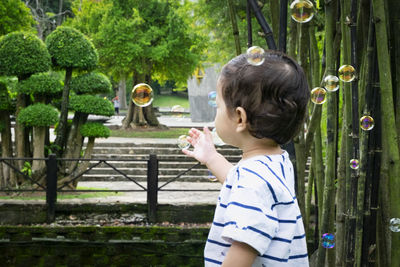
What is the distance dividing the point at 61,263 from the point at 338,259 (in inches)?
130

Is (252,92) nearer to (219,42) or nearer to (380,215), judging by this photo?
(380,215)

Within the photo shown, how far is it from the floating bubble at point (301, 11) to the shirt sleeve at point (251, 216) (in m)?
1.05

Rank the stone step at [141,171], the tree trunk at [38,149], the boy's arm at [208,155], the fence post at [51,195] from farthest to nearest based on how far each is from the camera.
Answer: the stone step at [141,171]
the tree trunk at [38,149]
the fence post at [51,195]
the boy's arm at [208,155]

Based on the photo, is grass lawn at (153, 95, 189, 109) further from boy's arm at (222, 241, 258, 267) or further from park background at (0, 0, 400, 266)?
boy's arm at (222, 241, 258, 267)

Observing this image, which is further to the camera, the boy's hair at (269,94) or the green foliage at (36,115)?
the green foliage at (36,115)

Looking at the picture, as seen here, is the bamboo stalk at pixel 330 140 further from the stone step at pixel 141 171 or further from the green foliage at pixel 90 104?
the stone step at pixel 141 171

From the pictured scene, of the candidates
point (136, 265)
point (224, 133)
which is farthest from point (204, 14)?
point (224, 133)

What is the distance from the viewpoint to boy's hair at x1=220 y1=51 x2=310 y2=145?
42.1 inches

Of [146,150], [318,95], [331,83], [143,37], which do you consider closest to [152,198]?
[318,95]

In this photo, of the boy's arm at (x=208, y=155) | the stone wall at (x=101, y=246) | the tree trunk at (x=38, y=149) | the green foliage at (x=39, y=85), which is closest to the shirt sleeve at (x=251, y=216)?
the boy's arm at (x=208, y=155)

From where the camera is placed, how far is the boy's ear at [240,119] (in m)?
1.08

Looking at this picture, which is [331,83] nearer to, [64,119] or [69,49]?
[69,49]

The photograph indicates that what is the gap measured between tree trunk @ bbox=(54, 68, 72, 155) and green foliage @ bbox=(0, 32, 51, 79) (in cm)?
40

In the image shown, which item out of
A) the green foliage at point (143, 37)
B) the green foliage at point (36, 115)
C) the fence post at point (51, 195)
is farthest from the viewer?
the green foliage at point (143, 37)
